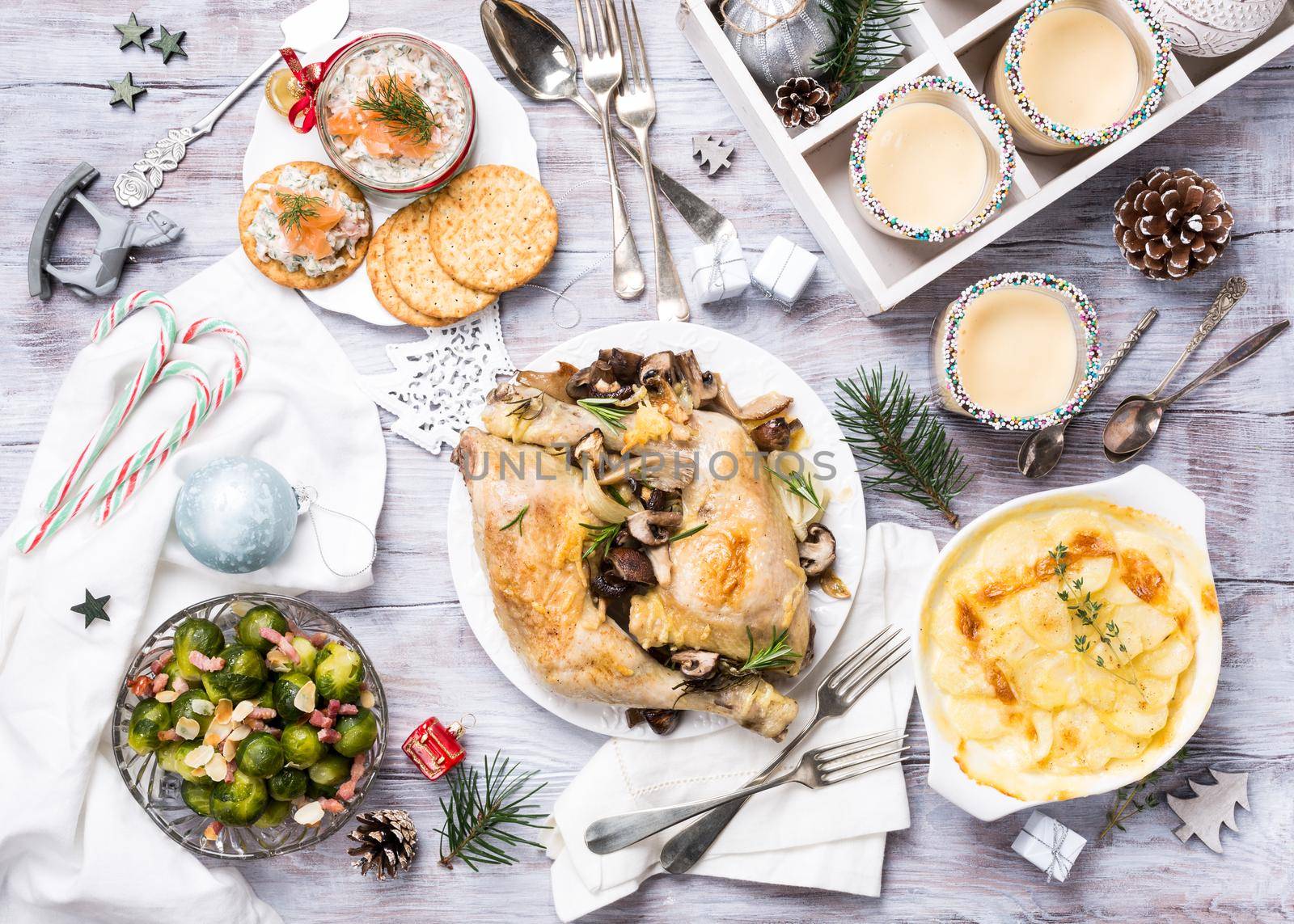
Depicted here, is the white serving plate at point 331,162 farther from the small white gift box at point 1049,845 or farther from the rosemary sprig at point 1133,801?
the rosemary sprig at point 1133,801

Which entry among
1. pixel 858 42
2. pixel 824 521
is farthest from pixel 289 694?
pixel 858 42

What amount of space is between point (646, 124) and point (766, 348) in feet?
2.42

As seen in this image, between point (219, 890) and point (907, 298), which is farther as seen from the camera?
point (907, 298)

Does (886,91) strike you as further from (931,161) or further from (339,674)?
(339,674)

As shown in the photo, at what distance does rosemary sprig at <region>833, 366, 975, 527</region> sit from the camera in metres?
2.42

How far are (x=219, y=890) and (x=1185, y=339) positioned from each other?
320cm

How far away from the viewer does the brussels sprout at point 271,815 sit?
225cm

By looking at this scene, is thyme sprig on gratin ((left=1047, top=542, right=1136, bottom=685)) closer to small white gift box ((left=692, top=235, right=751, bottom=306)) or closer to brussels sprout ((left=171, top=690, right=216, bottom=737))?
small white gift box ((left=692, top=235, right=751, bottom=306))

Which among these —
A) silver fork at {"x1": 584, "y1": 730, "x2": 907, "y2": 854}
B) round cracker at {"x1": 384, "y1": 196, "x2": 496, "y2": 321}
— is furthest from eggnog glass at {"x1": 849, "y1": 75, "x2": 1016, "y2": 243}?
silver fork at {"x1": 584, "y1": 730, "x2": 907, "y2": 854}

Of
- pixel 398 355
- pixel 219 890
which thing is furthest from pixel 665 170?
pixel 219 890

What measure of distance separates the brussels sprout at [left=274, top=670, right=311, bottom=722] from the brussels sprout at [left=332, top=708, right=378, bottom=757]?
0.34ft

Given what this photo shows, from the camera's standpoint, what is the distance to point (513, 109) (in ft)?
8.33

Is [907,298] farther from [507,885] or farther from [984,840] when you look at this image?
[507,885]

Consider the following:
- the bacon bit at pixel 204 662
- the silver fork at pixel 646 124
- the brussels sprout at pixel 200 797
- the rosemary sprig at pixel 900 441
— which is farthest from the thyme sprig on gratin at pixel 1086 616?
the brussels sprout at pixel 200 797
